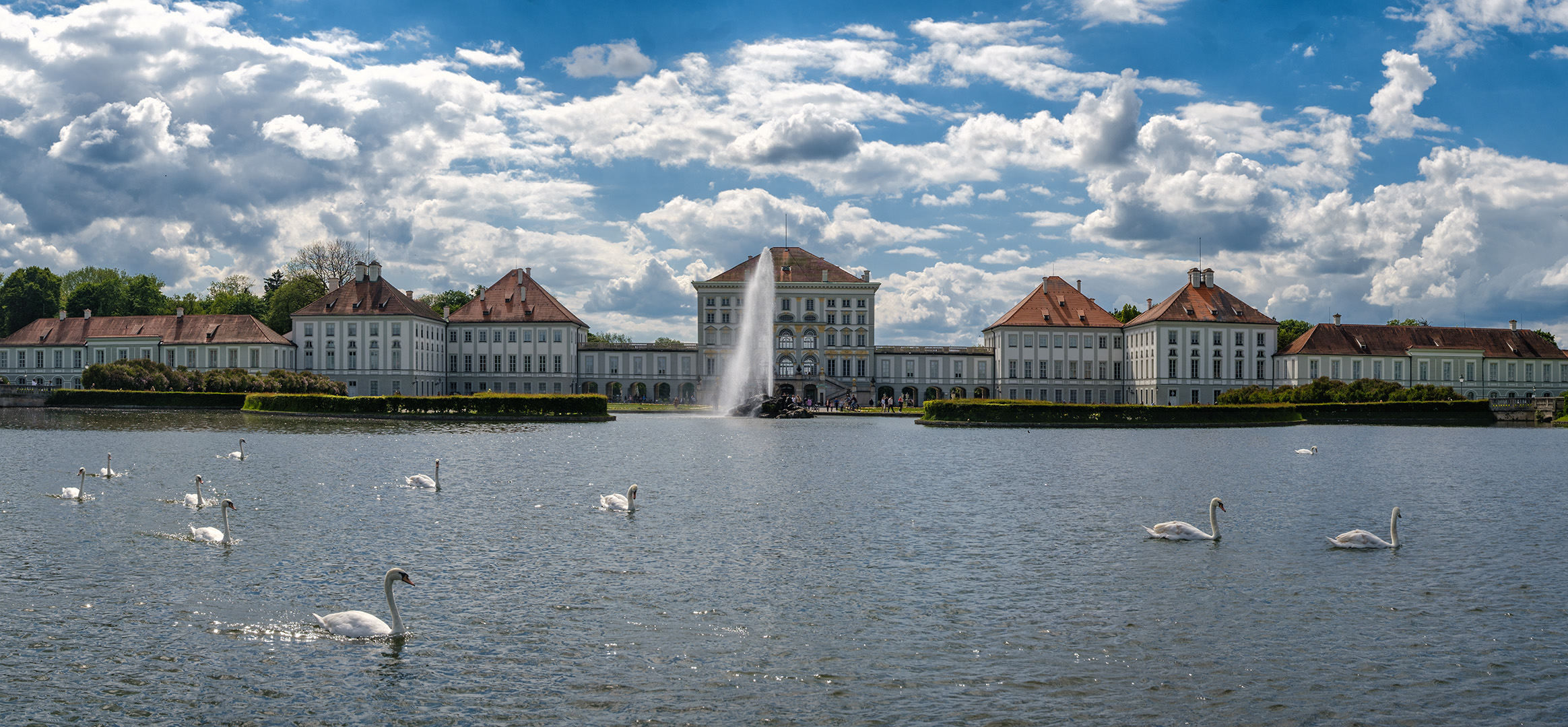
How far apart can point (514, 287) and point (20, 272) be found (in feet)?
163

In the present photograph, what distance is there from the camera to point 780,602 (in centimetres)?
1449

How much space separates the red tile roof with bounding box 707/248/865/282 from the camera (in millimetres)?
113812

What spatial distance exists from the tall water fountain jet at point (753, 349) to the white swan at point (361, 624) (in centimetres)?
6630

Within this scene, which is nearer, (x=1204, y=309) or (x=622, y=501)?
(x=622, y=501)

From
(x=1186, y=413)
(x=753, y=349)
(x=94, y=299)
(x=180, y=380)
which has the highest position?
(x=94, y=299)

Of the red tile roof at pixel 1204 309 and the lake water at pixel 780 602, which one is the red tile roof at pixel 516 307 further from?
the lake water at pixel 780 602

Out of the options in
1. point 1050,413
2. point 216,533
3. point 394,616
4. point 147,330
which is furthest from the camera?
point 147,330

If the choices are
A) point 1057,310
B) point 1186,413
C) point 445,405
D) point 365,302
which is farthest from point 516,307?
point 1186,413

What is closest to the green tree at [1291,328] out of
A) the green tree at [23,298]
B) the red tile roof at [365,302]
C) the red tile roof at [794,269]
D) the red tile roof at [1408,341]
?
the red tile roof at [1408,341]

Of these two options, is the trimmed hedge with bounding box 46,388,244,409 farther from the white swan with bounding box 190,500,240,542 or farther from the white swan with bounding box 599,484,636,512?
the white swan with bounding box 190,500,240,542

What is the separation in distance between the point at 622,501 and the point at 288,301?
103 metres

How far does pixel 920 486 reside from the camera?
28.9 m

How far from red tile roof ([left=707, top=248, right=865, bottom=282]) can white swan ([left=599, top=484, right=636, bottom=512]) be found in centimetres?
9043

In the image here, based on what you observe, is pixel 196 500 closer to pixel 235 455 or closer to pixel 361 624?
pixel 361 624
